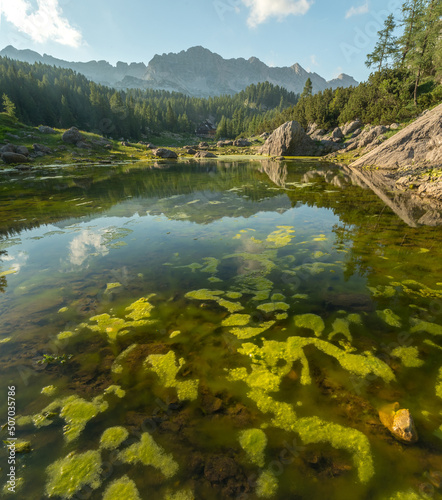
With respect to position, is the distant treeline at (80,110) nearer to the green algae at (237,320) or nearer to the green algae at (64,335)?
the green algae at (64,335)

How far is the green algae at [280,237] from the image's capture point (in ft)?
42.2

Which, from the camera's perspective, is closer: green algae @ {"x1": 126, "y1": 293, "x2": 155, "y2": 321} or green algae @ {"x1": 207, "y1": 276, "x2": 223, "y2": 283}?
green algae @ {"x1": 126, "y1": 293, "x2": 155, "y2": 321}

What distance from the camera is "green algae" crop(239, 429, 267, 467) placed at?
13.3 ft

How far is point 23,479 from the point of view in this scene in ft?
12.4

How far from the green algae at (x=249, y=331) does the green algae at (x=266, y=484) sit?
3173mm

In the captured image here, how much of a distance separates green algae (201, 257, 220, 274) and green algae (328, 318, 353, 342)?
196 inches

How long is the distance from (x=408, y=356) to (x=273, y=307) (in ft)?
12.0

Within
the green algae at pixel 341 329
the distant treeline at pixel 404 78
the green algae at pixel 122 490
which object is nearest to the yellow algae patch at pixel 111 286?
the green algae at pixel 122 490

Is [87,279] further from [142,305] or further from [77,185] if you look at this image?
[77,185]

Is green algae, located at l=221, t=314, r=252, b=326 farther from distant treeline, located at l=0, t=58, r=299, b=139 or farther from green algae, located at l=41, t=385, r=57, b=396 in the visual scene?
distant treeline, located at l=0, t=58, r=299, b=139

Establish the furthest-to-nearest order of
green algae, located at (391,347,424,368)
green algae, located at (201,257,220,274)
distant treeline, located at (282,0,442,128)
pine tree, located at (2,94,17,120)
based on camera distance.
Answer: pine tree, located at (2,94,17,120) → distant treeline, located at (282,0,442,128) → green algae, located at (201,257,220,274) → green algae, located at (391,347,424,368)

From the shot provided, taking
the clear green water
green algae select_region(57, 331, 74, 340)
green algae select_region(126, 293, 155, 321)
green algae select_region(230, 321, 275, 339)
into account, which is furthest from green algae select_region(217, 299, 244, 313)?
green algae select_region(57, 331, 74, 340)

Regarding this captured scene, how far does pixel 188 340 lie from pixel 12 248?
41.0 feet

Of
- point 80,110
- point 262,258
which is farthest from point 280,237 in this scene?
point 80,110
